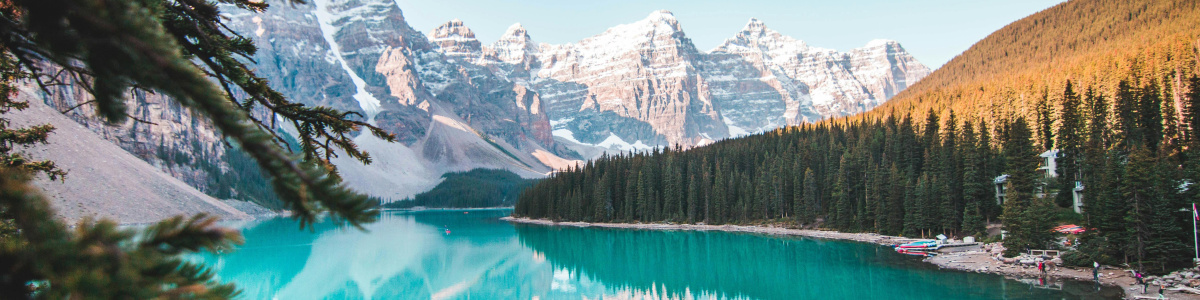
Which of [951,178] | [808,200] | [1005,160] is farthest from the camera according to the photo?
[808,200]

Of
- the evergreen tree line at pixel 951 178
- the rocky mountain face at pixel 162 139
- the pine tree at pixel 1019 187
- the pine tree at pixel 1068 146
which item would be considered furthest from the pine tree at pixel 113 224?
the rocky mountain face at pixel 162 139

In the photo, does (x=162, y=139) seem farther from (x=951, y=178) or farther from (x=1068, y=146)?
(x=1068, y=146)

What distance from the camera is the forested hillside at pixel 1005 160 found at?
28.9 m

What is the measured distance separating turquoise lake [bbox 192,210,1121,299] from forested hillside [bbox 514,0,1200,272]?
212 inches

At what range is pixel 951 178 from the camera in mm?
49875

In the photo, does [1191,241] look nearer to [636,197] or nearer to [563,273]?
[563,273]

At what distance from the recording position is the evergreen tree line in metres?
27.6

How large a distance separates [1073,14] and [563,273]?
290ft

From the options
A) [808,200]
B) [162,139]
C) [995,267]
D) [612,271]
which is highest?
[162,139]

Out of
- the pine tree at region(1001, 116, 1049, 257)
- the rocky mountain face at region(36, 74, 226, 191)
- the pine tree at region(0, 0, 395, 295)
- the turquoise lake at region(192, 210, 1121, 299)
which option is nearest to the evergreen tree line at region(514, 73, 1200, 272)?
the pine tree at region(1001, 116, 1049, 257)

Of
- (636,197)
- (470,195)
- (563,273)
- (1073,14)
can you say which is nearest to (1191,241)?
(563,273)

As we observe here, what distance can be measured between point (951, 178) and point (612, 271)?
30139mm

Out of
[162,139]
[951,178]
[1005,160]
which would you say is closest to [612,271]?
[951,178]

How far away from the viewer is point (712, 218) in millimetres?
76500
